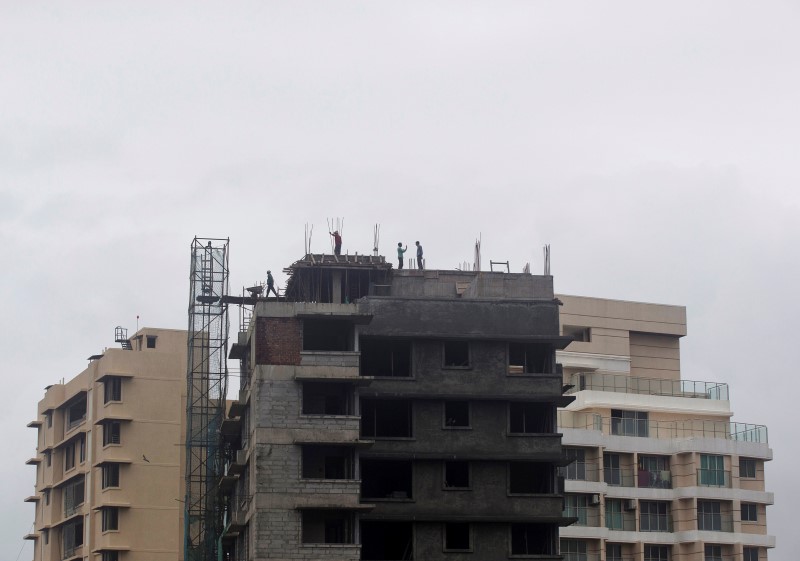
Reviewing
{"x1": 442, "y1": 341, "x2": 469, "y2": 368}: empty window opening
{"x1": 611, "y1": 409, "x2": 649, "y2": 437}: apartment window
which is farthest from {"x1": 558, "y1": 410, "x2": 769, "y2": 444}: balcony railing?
{"x1": 442, "y1": 341, "x2": 469, "y2": 368}: empty window opening

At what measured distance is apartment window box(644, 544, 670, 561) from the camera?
111 meters

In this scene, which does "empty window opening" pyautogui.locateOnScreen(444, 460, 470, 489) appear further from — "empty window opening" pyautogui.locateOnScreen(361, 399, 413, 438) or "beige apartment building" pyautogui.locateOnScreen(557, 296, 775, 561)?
"beige apartment building" pyautogui.locateOnScreen(557, 296, 775, 561)

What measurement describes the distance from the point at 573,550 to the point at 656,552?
7953 millimetres

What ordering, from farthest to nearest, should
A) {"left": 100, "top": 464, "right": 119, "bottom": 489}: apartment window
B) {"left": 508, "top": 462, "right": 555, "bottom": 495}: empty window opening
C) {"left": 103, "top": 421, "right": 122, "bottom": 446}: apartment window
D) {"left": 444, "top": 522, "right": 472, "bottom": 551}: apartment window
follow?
{"left": 103, "top": 421, "right": 122, "bottom": 446}: apartment window
{"left": 100, "top": 464, "right": 119, "bottom": 489}: apartment window
{"left": 508, "top": 462, "right": 555, "bottom": 495}: empty window opening
{"left": 444, "top": 522, "right": 472, "bottom": 551}: apartment window

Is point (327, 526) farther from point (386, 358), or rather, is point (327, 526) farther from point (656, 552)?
point (656, 552)

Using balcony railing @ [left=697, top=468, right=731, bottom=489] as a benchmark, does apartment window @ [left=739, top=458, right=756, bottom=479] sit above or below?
above

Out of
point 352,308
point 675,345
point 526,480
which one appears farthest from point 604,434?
point 352,308

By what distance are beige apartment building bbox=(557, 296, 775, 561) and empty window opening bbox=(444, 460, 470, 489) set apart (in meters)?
24.3

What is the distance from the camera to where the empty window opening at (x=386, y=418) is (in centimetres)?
8412

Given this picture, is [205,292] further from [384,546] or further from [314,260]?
[384,546]

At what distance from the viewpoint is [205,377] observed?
106 meters

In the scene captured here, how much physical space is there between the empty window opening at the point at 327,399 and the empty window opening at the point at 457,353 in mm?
6015

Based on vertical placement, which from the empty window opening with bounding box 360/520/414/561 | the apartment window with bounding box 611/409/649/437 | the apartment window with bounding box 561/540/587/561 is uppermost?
the apartment window with bounding box 611/409/649/437

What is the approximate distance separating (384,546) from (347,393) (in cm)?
819
